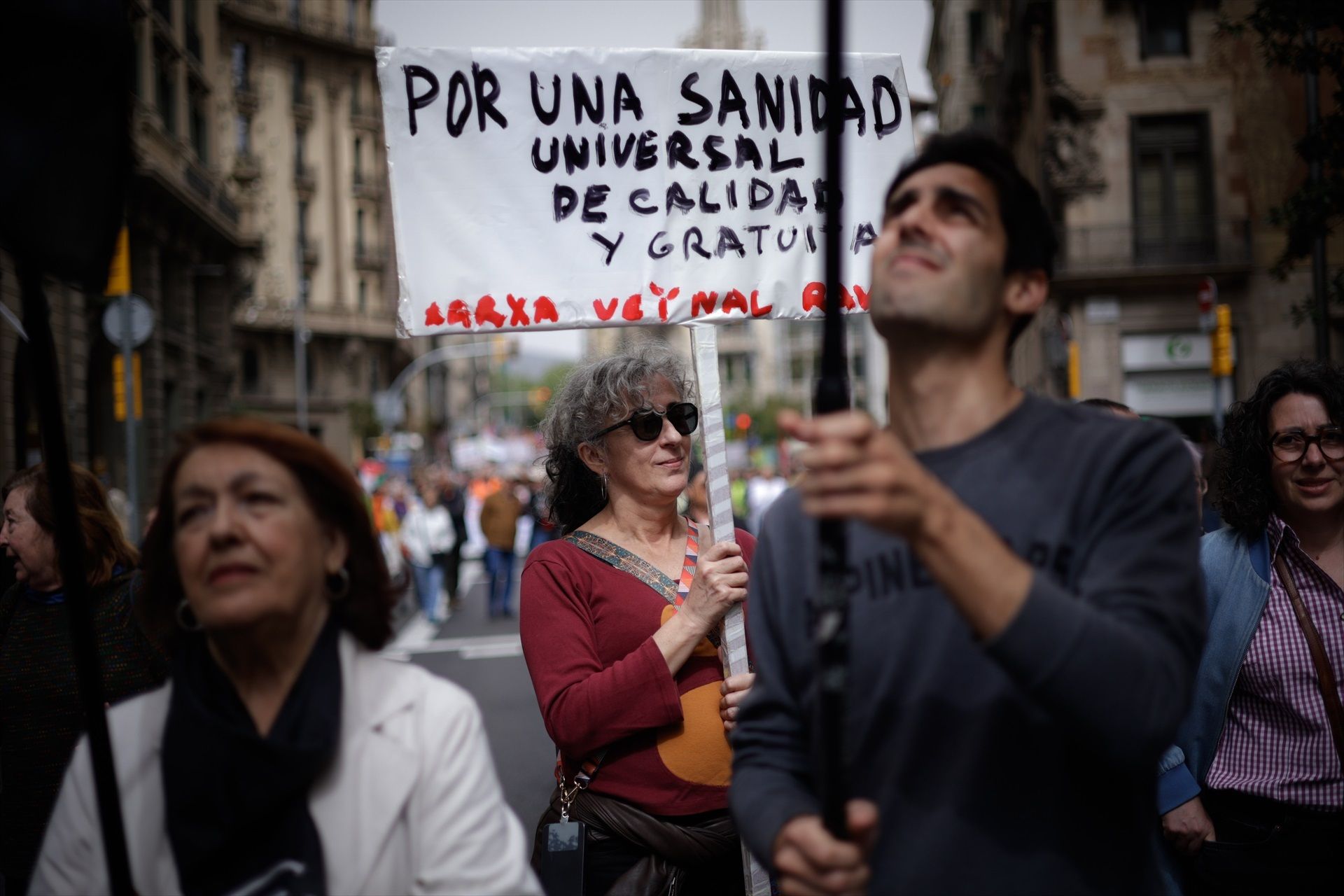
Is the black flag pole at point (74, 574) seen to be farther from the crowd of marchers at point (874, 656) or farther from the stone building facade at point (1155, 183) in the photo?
the stone building facade at point (1155, 183)

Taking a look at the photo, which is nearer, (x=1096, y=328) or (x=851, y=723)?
(x=851, y=723)

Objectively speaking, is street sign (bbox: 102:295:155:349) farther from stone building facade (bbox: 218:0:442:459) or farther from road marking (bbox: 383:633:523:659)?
stone building facade (bbox: 218:0:442:459)

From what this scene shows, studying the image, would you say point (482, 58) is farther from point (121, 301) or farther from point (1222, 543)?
point (121, 301)

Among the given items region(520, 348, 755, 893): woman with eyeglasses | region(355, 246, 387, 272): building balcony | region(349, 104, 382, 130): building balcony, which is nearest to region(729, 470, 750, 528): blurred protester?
region(520, 348, 755, 893): woman with eyeglasses

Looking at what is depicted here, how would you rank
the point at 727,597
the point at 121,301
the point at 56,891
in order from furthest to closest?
the point at 121,301 < the point at 727,597 < the point at 56,891

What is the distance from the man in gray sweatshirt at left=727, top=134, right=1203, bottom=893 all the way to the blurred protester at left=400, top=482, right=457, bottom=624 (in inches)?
556

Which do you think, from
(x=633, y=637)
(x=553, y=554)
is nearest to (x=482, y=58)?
(x=553, y=554)

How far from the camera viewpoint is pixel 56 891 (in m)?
1.92

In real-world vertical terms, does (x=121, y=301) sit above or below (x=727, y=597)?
above

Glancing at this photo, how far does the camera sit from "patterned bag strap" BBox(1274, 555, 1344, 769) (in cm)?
282

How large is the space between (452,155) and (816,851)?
249 centimetres

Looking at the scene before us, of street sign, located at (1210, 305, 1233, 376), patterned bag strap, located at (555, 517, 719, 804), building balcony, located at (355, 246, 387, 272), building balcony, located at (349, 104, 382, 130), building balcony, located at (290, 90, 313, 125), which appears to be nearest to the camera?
patterned bag strap, located at (555, 517, 719, 804)

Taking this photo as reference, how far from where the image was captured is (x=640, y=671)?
113 inches

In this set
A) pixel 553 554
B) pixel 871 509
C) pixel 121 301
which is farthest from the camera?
pixel 121 301
